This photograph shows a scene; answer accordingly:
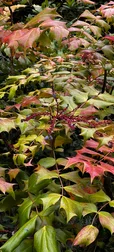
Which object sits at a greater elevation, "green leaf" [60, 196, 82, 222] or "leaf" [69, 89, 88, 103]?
"leaf" [69, 89, 88, 103]

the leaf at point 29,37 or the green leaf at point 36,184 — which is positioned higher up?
the leaf at point 29,37

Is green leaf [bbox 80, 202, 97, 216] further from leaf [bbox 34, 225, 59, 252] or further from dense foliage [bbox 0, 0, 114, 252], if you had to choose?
leaf [bbox 34, 225, 59, 252]

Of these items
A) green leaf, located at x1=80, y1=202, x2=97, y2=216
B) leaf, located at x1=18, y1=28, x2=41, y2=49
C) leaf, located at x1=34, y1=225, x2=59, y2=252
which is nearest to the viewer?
leaf, located at x1=34, y1=225, x2=59, y2=252

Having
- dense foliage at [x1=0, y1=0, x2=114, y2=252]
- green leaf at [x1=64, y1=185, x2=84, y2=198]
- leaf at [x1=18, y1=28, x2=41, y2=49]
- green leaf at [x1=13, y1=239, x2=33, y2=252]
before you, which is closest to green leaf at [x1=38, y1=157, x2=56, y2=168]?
dense foliage at [x1=0, y1=0, x2=114, y2=252]

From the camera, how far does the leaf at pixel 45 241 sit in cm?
90

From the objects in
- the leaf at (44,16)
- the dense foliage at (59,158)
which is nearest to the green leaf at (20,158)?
the dense foliage at (59,158)

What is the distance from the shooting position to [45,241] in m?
0.91

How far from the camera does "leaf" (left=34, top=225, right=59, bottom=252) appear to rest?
898mm

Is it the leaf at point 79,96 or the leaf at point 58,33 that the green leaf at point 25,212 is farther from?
the leaf at point 58,33

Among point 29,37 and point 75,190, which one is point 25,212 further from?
point 29,37

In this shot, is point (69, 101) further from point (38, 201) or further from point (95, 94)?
point (38, 201)

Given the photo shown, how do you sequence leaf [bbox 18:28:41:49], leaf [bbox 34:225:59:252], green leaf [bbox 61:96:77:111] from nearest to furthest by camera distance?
leaf [bbox 34:225:59:252] < leaf [bbox 18:28:41:49] < green leaf [bbox 61:96:77:111]

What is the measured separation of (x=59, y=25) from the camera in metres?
1.27

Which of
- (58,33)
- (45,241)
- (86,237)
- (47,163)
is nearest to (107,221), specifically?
(86,237)
